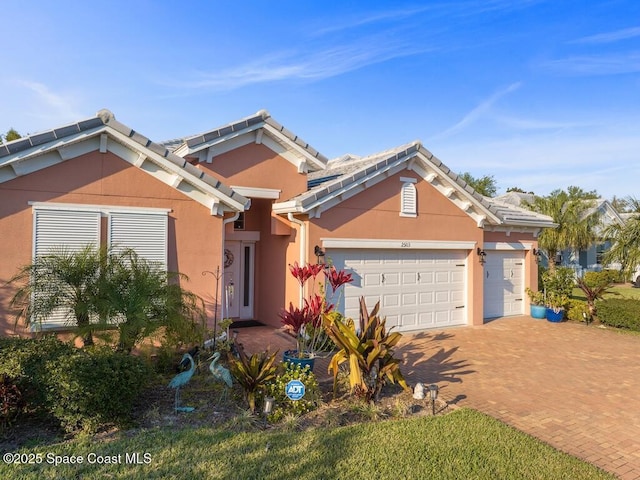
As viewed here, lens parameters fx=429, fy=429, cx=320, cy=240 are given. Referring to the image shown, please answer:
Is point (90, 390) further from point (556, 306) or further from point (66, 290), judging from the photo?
point (556, 306)

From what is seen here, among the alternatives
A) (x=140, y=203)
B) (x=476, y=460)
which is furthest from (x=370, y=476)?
(x=140, y=203)

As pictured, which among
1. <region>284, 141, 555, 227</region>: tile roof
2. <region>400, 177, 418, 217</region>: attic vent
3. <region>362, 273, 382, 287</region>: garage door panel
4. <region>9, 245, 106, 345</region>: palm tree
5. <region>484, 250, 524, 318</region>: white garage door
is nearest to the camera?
<region>9, 245, 106, 345</region>: palm tree

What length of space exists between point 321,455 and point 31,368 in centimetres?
412

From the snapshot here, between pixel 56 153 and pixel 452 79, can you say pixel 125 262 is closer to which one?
pixel 56 153

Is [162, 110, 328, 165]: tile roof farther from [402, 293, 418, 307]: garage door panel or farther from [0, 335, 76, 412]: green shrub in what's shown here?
[0, 335, 76, 412]: green shrub

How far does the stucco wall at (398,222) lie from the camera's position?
39.8 feet

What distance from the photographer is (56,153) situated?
8367mm

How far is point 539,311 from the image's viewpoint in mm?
16172

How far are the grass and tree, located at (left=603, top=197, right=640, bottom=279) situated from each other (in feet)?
45.8

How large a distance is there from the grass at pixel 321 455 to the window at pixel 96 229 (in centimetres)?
362

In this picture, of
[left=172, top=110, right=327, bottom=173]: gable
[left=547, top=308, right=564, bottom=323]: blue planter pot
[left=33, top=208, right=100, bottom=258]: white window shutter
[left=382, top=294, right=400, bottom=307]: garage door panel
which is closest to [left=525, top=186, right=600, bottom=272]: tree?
[left=547, top=308, right=564, bottom=323]: blue planter pot

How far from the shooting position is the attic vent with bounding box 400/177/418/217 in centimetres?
1320

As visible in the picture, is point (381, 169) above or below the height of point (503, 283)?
above

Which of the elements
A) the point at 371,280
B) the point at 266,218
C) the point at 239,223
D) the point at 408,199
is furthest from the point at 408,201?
the point at 239,223
